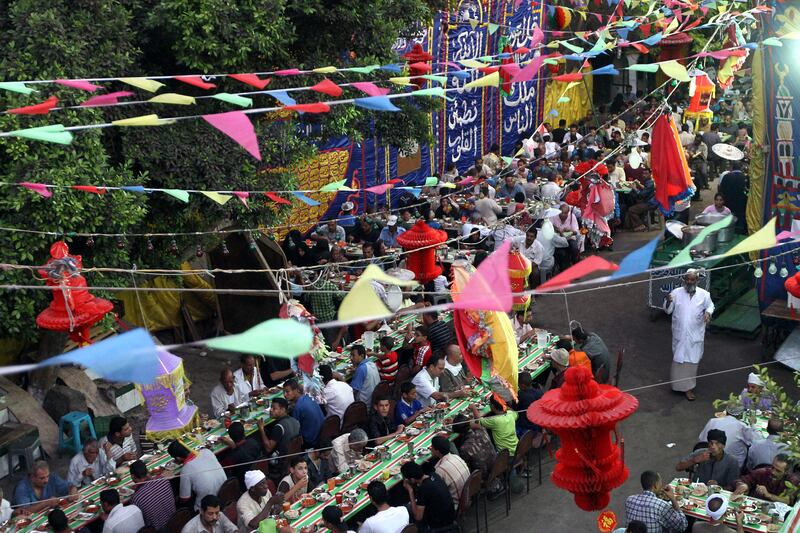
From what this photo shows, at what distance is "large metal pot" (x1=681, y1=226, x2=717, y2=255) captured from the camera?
14656 millimetres

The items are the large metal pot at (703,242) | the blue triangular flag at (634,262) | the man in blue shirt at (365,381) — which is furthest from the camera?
the large metal pot at (703,242)

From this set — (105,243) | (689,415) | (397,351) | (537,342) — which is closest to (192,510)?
(105,243)

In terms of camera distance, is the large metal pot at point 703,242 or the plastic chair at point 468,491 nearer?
the plastic chair at point 468,491

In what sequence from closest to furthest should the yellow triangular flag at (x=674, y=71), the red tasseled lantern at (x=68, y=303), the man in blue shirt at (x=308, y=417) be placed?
1. the yellow triangular flag at (x=674, y=71)
2. the red tasseled lantern at (x=68, y=303)
3. the man in blue shirt at (x=308, y=417)

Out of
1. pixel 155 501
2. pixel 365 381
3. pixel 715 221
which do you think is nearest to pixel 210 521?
pixel 155 501

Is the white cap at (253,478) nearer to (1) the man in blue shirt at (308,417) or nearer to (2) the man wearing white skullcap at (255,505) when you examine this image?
(2) the man wearing white skullcap at (255,505)

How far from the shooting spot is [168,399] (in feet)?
31.9

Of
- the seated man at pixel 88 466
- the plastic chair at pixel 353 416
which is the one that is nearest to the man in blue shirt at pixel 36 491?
the seated man at pixel 88 466

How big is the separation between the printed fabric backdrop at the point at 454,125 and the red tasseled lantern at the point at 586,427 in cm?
1106

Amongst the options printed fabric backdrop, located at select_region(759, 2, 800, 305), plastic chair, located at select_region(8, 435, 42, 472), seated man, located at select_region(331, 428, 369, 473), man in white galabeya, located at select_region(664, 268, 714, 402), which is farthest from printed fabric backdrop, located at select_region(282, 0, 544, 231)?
seated man, located at select_region(331, 428, 369, 473)

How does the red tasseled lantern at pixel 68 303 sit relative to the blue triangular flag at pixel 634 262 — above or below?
below

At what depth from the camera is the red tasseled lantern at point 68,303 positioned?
27.2ft

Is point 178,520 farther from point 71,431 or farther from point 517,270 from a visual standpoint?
point 517,270

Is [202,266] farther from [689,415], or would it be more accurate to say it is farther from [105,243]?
[689,415]
